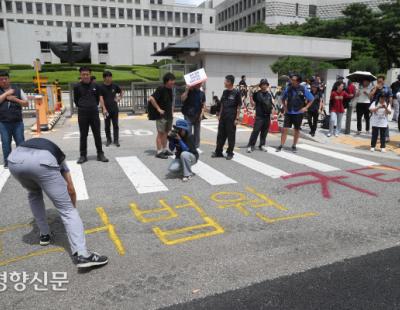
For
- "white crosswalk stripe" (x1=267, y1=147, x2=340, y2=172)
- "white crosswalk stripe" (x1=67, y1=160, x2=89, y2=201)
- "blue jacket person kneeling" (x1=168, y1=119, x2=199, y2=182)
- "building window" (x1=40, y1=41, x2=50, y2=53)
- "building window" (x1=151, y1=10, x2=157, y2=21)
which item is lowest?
"white crosswalk stripe" (x1=267, y1=147, x2=340, y2=172)

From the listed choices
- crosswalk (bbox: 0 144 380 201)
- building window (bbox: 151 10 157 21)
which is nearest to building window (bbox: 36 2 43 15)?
building window (bbox: 151 10 157 21)

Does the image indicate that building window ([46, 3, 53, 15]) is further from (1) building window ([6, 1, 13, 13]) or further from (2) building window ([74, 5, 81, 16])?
(1) building window ([6, 1, 13, 13])

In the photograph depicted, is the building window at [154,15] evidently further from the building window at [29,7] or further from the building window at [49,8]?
the building window at [29,7]

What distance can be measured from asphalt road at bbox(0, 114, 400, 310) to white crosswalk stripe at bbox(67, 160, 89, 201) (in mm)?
51

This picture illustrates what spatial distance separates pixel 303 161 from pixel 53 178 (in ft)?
20.1

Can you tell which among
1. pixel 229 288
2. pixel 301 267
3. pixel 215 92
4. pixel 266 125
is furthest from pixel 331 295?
pixel 215 92

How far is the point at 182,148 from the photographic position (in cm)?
661

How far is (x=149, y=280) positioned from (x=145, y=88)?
16.2 metres

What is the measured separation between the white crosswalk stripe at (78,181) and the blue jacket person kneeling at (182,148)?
1.55 metres

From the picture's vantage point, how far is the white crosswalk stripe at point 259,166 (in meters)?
7.12

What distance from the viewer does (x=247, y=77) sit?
81.0 ft

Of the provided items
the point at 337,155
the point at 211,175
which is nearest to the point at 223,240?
the point at 211,175

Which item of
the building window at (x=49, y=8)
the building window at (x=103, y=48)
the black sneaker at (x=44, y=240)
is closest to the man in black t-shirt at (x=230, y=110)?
the black sneaker at (x=44, y=240)

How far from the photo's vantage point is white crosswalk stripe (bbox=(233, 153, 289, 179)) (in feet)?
23.4
